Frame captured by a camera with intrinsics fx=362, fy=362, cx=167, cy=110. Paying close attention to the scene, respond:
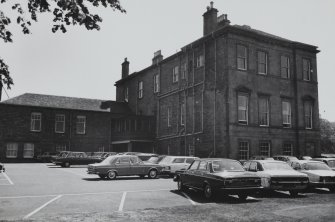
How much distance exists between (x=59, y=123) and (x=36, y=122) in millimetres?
2482

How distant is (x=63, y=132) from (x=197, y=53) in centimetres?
1892

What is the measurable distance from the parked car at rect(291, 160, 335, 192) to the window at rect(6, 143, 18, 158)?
3122 cm

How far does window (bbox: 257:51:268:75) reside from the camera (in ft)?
97.2

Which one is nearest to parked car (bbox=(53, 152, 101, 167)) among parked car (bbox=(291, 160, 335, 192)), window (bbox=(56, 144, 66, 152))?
window (bbox=(56, 144, 66, 152))

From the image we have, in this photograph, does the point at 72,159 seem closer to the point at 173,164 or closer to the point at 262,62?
the point at 173,164

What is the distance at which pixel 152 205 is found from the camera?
1162cm

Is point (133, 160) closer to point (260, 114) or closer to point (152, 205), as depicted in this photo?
point (152, 205)

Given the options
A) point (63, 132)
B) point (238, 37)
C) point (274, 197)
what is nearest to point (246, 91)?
point (238, 37)

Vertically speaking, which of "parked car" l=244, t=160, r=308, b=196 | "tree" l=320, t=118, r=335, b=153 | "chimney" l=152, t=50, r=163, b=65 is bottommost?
"parked car" l=244, t=160, r=308, b=196

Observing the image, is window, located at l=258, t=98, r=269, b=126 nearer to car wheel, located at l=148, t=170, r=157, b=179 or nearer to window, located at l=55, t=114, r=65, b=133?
car wheel, located at l=148, t=170, r=157, b=179

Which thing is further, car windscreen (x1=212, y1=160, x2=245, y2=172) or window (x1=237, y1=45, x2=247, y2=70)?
window (x1=237, y1=45, x2=247, y2=70)

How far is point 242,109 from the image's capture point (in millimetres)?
28312

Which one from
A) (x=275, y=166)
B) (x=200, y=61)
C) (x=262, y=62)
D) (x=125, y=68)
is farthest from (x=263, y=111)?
(x=125, y=68)

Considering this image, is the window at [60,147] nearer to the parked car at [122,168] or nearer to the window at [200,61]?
the window at [200,61]
